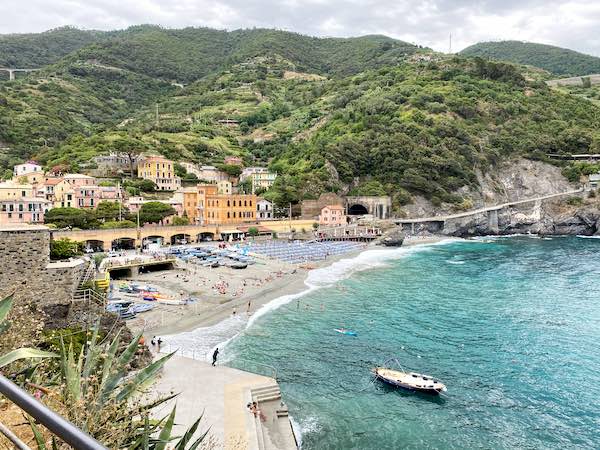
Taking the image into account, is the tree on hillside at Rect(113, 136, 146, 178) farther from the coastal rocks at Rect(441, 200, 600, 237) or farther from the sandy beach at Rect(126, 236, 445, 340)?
the coastal rocks at Rect(441, 200, 600, 237)

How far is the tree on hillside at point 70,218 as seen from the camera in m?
58.0

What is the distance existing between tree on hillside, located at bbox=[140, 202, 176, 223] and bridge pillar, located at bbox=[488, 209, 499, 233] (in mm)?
57376

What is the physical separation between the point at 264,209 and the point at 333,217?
39.8ft

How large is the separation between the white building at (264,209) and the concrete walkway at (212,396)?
192 ft

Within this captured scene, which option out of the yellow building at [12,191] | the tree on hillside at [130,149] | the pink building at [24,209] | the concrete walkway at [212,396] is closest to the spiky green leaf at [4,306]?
the concrete walkway at [212,396]

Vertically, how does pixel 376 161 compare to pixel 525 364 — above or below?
above

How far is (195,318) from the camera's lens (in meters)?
31.1

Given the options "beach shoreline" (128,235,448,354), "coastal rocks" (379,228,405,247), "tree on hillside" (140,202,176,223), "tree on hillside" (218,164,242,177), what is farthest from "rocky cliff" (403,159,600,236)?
"tree on hillside" (140,202,176,223)

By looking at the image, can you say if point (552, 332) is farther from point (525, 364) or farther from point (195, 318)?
point (195, 318)

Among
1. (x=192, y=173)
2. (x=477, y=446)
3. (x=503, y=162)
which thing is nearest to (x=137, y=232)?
(x=192, y=173)

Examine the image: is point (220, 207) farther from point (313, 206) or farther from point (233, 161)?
point (233, 161)

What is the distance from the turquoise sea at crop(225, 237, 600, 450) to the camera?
18.0 m

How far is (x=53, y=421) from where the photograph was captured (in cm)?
178

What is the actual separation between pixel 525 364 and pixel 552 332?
6661 mm
